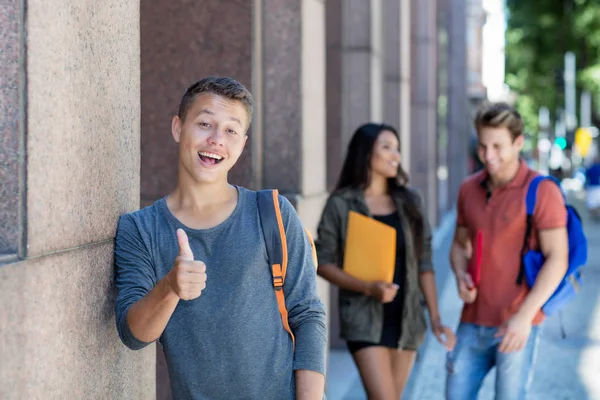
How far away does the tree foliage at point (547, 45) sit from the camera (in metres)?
36.0

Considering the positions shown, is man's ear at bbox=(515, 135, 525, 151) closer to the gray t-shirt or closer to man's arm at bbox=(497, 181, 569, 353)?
man's arm at bbox=(497, 181, 569, 353)

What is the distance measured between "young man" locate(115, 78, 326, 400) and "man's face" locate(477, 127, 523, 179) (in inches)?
82.0

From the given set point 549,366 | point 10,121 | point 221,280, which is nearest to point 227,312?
point 221,280

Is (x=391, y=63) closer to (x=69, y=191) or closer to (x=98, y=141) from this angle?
(x=98, y=141)

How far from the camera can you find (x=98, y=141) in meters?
2.65

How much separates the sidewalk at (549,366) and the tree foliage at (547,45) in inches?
1018

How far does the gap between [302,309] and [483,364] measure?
2259 mm

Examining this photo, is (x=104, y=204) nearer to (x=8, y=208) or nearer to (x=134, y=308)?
(x=134, y=308)

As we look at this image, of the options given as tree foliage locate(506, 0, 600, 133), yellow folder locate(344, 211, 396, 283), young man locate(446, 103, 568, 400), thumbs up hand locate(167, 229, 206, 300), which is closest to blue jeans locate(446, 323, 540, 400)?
young man locate(446, 103, 568, 400)

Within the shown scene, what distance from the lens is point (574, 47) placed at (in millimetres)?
40000

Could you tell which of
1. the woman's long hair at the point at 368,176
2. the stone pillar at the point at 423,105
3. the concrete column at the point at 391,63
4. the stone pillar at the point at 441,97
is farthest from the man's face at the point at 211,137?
the stone pillar at the point at 441,97

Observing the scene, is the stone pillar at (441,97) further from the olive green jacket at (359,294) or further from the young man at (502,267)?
the young man at (502,267)

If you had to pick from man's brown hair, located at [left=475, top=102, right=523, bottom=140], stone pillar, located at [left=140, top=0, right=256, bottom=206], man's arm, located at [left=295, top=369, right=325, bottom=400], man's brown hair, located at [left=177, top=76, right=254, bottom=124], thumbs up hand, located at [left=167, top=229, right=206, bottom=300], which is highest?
stone pillar, located at [left=140, top=0, right=256, bottom=206]

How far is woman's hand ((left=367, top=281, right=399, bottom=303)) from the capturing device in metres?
4.91
